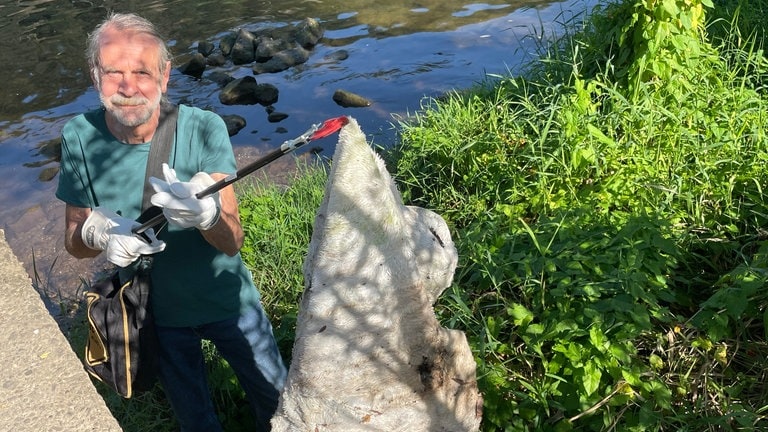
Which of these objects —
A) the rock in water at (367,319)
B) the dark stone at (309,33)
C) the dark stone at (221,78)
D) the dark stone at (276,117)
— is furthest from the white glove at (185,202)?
the dark stone at (309,33)

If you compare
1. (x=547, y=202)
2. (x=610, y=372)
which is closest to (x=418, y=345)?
(x=610, y=372)

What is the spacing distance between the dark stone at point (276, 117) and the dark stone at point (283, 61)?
2048mm

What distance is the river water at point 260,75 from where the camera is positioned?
796 cm

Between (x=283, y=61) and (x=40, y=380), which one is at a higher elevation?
(x=40, y=380)

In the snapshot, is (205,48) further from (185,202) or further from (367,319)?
(367,319)

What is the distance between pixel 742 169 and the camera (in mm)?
3516

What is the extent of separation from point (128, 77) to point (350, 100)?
6834 millimetres

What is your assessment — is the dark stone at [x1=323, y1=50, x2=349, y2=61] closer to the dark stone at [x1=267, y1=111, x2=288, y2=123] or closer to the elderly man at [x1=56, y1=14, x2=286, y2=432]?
the dark stone at [x1=267, y1=111, x2=288, y2=123]

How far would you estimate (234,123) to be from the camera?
929cm

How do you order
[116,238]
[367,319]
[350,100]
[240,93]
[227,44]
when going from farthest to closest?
[227,44] → [240,93] → [350,100] → [116,238] → [367,319]

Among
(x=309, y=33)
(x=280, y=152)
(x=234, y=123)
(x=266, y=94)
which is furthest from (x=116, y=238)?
(x=309, y=33)

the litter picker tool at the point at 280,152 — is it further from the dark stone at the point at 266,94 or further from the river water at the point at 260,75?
the dark stone at the point at 266,94

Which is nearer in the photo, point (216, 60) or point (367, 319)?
point (367, 319)

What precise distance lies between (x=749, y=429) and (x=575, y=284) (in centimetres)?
91
